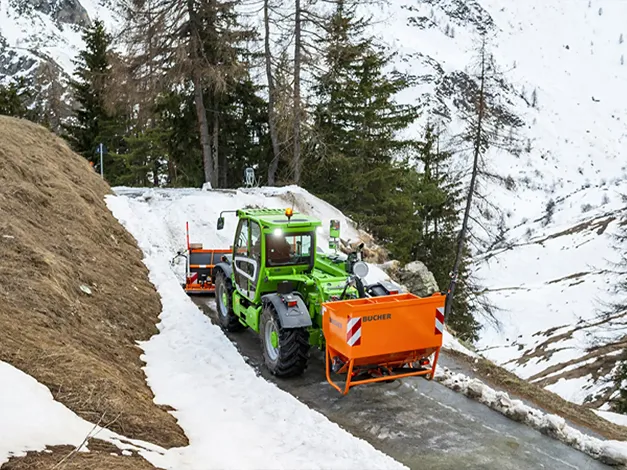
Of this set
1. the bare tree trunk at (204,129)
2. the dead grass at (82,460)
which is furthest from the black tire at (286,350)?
the bare tree trunk at (204,129)

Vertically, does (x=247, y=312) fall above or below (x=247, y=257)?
below

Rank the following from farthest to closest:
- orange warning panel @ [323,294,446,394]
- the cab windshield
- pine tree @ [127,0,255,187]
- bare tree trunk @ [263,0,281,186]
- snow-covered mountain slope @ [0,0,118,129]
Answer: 1. snow-covered mountain slope @ [0,0,118,129]
2. bare tree trunk @ [263,0,281,186]
3. pine tree @ [127,0,255,187]
4. the cab windshield
5. orange warning panel @ [323,294,446,394]

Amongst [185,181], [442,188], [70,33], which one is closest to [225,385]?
[185,181]

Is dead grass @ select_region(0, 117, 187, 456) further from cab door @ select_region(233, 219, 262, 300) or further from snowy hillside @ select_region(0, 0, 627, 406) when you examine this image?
snowy hillside @ select_region(0, 0, 627, 406)

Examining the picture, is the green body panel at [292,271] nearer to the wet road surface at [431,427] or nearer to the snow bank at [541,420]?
the wet road surface at [431,427]

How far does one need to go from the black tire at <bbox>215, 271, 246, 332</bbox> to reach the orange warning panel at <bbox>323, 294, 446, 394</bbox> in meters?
3.55

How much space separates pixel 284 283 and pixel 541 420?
4.09m

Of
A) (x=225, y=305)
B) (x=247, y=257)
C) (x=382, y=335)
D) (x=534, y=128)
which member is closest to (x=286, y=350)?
(x=382, y=335)

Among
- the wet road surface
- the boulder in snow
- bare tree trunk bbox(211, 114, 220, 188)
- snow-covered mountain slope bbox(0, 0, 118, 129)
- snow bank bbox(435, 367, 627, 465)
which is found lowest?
the boulder in snow

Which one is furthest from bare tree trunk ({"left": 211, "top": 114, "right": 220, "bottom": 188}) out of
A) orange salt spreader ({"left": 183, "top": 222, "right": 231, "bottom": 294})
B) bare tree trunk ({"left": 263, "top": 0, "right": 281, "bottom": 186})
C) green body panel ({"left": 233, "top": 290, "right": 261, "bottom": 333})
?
green body panel ({"left": 233, "top": 290, "right": 261, "bottom": 333})

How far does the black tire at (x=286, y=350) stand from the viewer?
809cm

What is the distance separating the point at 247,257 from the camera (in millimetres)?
9711

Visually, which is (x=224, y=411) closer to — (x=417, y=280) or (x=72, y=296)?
(x=72, y=296)

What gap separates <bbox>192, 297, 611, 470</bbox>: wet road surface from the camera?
6184mm
